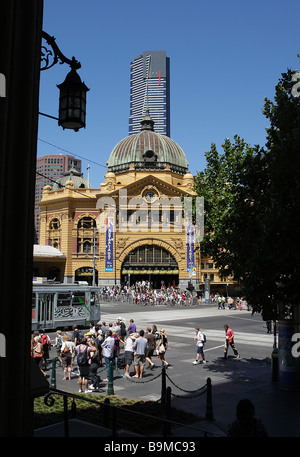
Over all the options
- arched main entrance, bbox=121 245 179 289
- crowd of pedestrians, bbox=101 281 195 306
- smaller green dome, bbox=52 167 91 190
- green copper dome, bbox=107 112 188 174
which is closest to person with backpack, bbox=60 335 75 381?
crowd of pedestrians, bbox=101 281 195 306

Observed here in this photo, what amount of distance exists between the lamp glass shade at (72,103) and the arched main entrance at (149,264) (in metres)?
54.6

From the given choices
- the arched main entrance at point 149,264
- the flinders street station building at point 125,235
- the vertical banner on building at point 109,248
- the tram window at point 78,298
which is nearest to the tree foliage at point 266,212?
the tram window at point 78,298

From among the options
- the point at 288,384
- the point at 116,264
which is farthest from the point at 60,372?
the point at 116,264

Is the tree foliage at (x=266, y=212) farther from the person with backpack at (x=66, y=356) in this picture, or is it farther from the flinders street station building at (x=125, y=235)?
the flinders street station building at (x=125, y=235)

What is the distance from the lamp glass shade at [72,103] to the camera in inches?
284

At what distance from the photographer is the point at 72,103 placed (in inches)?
286

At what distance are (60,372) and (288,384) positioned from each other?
7.77m

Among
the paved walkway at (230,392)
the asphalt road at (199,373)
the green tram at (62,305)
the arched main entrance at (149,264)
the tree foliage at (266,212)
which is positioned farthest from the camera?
the arched main entrance at (149,264)

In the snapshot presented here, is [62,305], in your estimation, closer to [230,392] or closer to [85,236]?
[230,392]

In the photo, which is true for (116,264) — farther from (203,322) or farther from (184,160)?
(203,322)

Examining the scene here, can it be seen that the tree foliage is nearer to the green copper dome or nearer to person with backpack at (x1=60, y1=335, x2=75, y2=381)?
person with backpack at (x1=60, y1=335, x2=75, y2=381)

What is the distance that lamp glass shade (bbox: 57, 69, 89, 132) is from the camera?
722 centimetres

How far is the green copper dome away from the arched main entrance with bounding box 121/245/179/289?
1431cm

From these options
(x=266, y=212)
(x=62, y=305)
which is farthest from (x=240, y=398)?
(x=62, y=305)
